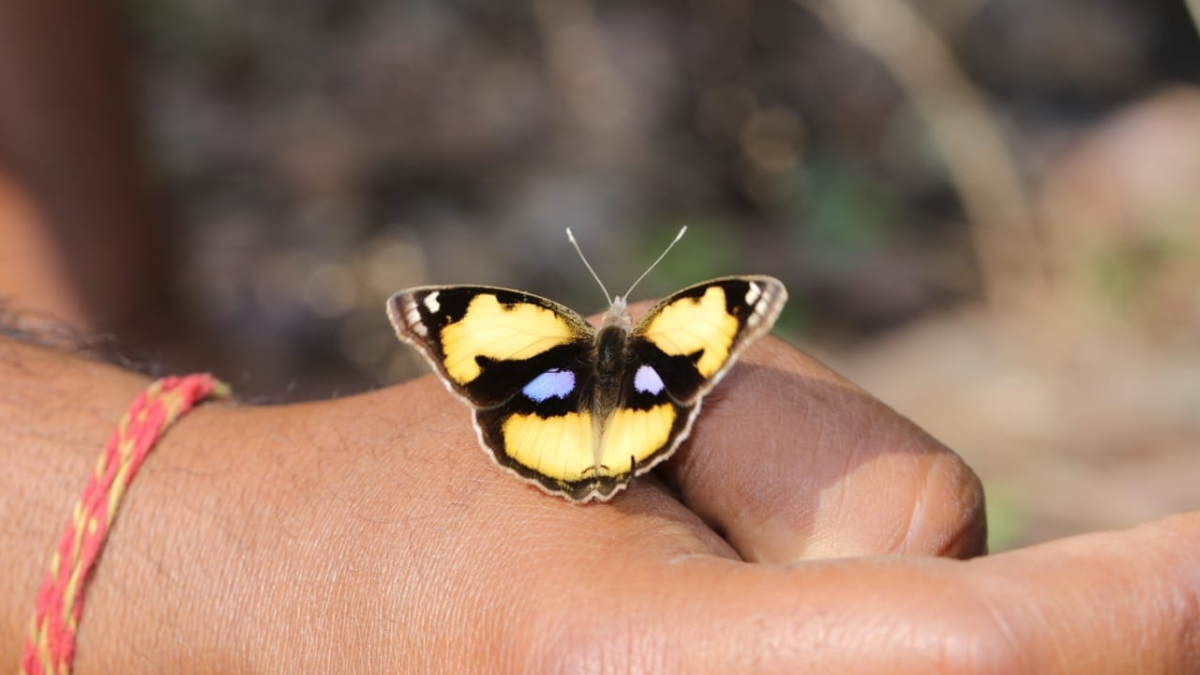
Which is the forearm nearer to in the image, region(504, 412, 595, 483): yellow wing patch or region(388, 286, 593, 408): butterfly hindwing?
region(388, 286, 593, 408): butterfly hindwing

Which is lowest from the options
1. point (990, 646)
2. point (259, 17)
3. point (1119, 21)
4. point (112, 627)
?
point (112, 627)

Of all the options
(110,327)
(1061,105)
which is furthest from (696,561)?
(1061,105)

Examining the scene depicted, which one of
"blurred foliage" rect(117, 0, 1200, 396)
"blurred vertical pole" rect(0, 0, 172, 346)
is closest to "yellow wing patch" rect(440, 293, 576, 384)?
"blurred vertical pole" rect(0, 0, 172, 346)

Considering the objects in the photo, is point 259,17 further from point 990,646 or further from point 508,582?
point 990,646

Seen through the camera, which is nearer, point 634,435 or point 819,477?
point 634,435

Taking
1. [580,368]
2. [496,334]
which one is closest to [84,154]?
[496,334]

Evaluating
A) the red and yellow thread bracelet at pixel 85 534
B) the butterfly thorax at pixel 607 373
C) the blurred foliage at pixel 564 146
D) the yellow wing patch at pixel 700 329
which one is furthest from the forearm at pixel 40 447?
the blurred foliage at pixel 564 146

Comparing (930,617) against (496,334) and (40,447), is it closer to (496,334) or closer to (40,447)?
(496,334)
